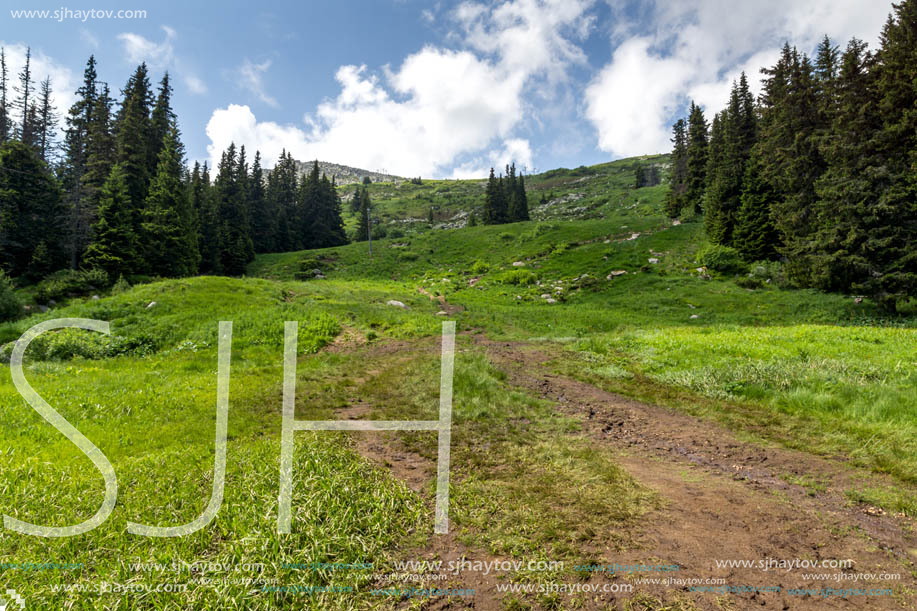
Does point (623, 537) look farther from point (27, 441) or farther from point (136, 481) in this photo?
point (27, 441)

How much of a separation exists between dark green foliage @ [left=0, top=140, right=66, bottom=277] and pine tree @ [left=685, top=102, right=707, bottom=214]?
7192 cm

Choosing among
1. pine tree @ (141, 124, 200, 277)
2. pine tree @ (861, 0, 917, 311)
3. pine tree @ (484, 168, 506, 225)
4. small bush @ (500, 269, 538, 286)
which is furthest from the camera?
pine tree @ (484, 168, 506, 225)

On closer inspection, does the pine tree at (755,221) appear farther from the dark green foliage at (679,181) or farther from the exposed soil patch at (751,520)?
the exposed soil patch at (751,520)

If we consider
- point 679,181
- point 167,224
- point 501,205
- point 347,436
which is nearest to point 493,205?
point 501,205

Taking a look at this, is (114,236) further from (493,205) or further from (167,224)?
(493,205)

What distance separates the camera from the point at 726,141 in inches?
1610

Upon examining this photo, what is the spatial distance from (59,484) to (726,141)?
178 ft

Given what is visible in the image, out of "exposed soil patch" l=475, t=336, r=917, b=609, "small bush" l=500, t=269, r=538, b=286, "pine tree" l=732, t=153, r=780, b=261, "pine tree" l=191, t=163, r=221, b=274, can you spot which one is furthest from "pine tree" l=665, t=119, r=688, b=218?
"pine tree" l=191, t=163, r=221, b=274

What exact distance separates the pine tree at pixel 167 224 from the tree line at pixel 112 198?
10 centimetres

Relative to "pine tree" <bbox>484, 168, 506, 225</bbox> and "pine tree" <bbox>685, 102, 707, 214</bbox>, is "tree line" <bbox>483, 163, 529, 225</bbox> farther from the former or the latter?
"pine tree" <bbox>685, 102, 707, 214</bbox>

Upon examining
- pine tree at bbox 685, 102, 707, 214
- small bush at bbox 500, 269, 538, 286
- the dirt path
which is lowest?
the dirt path

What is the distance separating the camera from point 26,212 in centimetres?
3350

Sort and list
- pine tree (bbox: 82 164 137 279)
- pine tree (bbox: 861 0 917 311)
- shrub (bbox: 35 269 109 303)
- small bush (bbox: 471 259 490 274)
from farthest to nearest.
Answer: small bush (bbox: 471 259 490 274) → pine tree (bbox: 82 164 137 279) → shrub (bbox: 35 269 109 303) → pine tree (bbox: 861 0 917 311)

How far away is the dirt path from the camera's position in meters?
3.44
